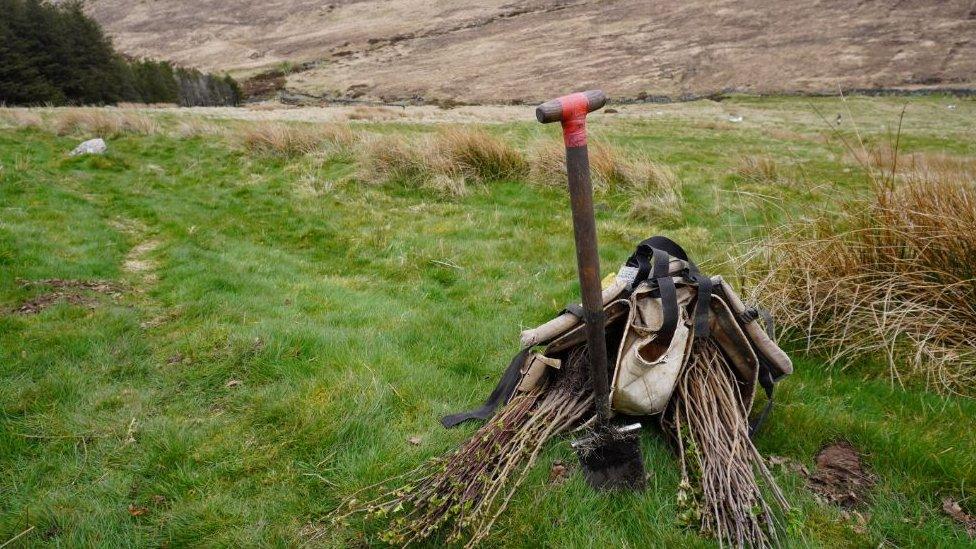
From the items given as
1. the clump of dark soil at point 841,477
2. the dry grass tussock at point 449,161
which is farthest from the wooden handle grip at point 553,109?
the dry grass tussock at point 449,161

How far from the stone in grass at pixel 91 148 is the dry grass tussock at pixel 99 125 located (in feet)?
6.05

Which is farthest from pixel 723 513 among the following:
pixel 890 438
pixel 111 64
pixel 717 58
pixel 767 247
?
pixel 717 58

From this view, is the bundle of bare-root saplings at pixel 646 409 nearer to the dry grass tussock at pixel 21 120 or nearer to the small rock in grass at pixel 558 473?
the small rock in grass at pixel 558 473

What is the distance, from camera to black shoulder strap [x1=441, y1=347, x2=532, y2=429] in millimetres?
2971

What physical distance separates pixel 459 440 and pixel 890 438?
2287mm

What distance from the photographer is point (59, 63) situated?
38594 mm

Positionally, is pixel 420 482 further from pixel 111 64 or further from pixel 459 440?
pixel 111 64

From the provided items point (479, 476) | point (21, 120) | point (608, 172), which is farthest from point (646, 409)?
point (21, 120)

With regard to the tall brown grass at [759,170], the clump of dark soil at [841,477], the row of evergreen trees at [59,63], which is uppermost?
the row of evergreen trees at [59,63]

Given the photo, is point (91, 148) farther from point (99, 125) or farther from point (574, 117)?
point (574, 117)

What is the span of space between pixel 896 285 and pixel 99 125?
17935 mm

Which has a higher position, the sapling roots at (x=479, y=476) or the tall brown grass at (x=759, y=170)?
the sapling roots at (x=479, y=476)

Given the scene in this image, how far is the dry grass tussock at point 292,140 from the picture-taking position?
11938 millimetres

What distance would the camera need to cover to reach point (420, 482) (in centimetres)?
244
